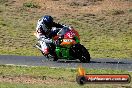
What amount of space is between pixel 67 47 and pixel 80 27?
11822 mm

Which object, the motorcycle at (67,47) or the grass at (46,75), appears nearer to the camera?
the grass at (46,75)

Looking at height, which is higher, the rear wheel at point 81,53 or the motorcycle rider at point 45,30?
the motorcycle rider at point 45,30

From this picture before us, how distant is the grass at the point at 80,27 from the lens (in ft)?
89.5

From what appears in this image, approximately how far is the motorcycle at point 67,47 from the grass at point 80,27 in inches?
142

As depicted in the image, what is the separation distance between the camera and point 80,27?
33.1 meters

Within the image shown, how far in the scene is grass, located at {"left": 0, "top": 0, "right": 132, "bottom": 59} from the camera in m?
27.3

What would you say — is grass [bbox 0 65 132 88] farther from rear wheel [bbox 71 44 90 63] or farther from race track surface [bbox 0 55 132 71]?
rear wheel [bbox 71 44 90 63]

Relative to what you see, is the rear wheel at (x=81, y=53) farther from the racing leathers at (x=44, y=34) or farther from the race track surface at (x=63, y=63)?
the racing leathers at (x=44, y=34)

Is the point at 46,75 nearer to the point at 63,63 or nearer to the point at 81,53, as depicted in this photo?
the point at 63,63

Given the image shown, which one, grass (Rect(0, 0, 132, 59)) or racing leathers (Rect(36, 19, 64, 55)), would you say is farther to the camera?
grass (Rect(0, 0, 132, 59))

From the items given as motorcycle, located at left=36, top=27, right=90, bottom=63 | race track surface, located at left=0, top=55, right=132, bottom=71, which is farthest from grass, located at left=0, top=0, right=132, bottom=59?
motorcycle, located at left=36, top=27, right=90, bottom=63

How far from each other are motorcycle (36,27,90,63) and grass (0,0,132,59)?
360cm

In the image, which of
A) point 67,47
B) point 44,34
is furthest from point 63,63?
point 44,34

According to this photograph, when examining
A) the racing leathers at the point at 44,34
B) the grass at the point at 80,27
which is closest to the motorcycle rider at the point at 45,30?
the racing leathers at the point at 44,34
